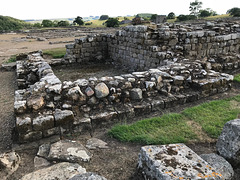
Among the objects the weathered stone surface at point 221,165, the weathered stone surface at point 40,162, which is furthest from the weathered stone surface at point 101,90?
the weathered stone surface at point 221,165

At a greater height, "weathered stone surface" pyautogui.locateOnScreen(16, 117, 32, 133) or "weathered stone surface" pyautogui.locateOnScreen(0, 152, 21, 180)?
"weathered stone surface" pyautogui.locateOnScreen(16, 117, 32, 133)

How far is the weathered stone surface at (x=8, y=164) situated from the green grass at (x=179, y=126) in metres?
1.78

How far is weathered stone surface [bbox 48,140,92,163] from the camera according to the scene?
3324 mm

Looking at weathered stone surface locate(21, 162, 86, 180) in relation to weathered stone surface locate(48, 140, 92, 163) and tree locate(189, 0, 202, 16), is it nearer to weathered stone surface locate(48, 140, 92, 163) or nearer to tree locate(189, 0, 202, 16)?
weathered stone surface locate(48, 140, 92, 163)

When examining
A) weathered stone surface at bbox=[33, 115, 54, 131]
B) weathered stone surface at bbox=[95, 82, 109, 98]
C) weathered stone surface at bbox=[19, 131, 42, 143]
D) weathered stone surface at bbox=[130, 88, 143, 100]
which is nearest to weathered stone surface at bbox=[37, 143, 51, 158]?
weathered stone surface at bbox=[19, 131, 42, 143]

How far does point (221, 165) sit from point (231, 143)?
0.44 meters

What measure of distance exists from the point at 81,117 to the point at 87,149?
34.3 inches

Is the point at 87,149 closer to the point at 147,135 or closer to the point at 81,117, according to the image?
the point at 81,117

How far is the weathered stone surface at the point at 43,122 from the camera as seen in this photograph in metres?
3.81

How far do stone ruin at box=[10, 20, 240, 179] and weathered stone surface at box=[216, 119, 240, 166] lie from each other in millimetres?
746

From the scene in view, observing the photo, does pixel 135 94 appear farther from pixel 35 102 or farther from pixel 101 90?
pixel 35 102

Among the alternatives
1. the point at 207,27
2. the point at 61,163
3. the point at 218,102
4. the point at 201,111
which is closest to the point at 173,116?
the point at 201,111

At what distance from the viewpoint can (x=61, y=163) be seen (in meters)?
3.21

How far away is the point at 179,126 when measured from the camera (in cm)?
427
